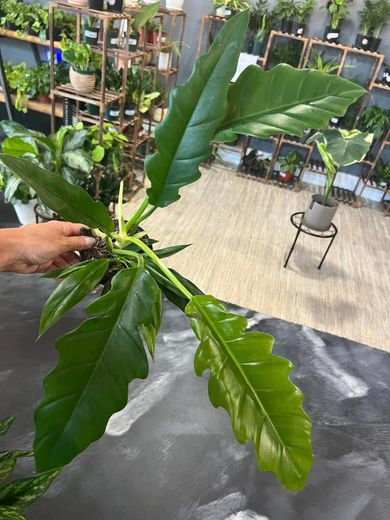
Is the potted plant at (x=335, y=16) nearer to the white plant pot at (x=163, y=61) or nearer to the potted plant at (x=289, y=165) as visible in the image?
the potted plant at (x=289, y=165)

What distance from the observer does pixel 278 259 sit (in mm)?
3166

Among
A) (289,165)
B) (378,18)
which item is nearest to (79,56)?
(289,165)

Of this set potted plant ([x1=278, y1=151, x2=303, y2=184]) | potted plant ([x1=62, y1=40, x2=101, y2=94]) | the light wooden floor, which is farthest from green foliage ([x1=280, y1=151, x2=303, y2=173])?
potted plant ([x1=62, y1=40, x2=101, y2=94])

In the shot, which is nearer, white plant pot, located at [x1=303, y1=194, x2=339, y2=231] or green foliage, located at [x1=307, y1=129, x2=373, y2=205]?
green foliage, located at [x1=307, y1=129, x2=373, y2=205]

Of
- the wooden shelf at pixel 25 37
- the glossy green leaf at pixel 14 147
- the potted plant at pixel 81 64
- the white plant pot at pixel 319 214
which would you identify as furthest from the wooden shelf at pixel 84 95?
the white plant pot at pixel 319 214

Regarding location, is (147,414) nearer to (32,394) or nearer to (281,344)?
(32,394)

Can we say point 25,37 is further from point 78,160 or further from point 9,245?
point 9,245

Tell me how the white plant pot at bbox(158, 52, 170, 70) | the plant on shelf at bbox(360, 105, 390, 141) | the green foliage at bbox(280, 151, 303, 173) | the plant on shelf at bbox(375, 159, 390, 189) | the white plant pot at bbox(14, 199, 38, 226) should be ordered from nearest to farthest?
the white plant pot at bbox(14, 199, 38, 226)
the white plant pot at bbox(158, 52, 170, 70)
the plant on shelf at bbox(360, 105, 390, 141)
the plant on shelf at bbox(375, 159, 390, 189)
the green foliage at bbox(280, 151, 303, 173)

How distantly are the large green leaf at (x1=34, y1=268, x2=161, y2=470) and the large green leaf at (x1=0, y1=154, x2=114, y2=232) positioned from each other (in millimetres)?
211

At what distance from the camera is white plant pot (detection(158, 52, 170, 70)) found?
3888 mm

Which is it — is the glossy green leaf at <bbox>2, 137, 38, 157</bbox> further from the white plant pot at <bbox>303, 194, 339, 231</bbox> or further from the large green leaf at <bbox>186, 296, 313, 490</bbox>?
the white plant pot at <bbox>303, 194, 339, 231</bbox>

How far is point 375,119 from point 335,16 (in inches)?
41.4

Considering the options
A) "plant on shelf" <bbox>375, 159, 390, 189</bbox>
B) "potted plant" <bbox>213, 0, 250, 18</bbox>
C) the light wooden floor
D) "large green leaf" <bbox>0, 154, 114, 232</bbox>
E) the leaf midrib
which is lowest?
the light wooden floor

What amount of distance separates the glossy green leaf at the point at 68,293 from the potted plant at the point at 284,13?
4.07 metres
